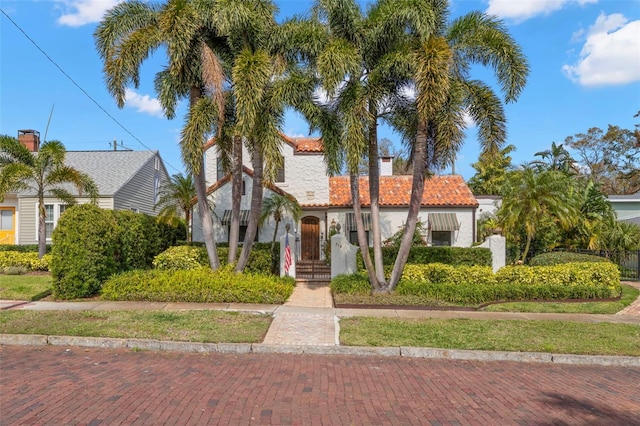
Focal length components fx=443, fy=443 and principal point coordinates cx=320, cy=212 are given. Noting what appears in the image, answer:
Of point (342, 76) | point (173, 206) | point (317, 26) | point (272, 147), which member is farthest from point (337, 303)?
point (173, 206)

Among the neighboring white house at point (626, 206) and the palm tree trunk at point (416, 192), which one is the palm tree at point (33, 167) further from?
the neighboring white house at point (626, 206)

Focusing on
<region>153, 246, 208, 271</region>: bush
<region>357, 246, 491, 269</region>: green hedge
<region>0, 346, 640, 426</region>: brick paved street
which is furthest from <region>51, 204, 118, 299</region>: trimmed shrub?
<region>357, 246, 491, 269</region>: green hedge

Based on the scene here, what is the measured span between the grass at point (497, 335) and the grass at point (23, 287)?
8877 millimetres

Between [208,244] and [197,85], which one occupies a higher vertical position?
[197,85]

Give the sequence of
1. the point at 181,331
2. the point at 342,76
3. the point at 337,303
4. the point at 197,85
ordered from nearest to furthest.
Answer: the point at 181,331 < the point at 342,76 < the point at 337,303 < the point at 197,85

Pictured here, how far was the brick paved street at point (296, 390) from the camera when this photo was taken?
15.6 feet

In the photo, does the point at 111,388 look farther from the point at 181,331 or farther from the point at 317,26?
the point at 317,26

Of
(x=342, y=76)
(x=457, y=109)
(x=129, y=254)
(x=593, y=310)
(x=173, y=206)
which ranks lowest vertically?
(x=593, y=310)

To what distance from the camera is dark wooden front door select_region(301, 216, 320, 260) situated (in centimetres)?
2056

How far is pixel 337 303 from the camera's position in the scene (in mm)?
11539

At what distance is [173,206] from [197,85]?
286 inches

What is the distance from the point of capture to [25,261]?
1761 centimetres

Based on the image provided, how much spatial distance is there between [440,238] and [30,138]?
24881mm

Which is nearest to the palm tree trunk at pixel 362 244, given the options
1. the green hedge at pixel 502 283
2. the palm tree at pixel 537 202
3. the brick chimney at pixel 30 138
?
the green hedge at pixel 502 283
